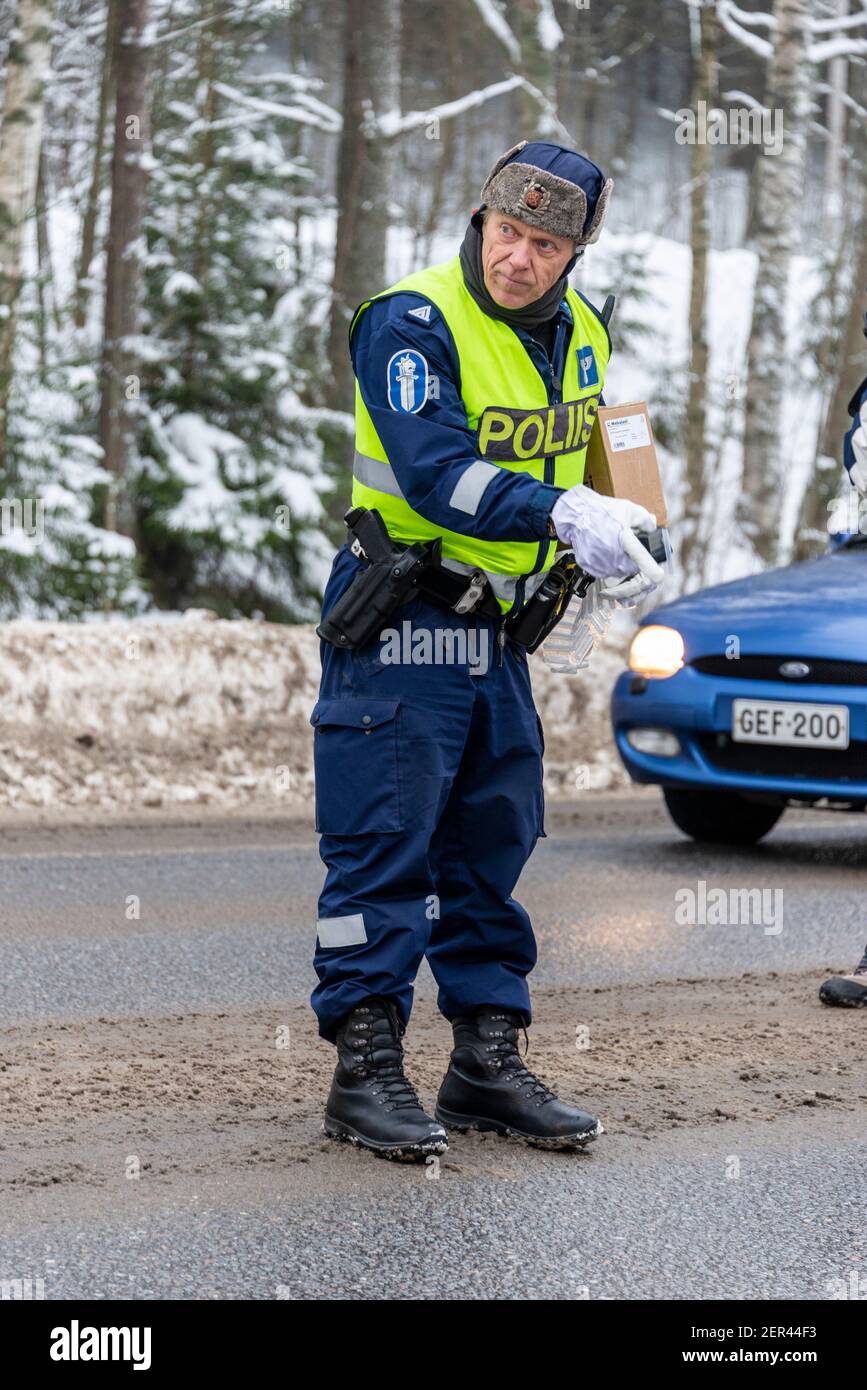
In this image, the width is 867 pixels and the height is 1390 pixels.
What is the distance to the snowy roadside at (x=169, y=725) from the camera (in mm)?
8828

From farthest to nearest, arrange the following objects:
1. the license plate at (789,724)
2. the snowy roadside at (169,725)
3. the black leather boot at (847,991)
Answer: the snowy roadside at (169,725)
the license plate at (789,724)
the black leather boot at (847,991)

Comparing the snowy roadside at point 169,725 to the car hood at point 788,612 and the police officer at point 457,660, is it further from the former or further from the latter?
the police officer at point 457,660

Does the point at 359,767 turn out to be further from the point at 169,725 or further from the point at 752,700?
the point at 169,725

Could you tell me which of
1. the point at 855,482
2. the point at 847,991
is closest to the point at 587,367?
the point at 855,482

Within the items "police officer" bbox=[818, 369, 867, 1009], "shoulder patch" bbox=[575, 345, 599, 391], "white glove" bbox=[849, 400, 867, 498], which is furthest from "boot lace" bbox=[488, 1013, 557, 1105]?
"white glove" bbox=[849, 400, 867, 498]

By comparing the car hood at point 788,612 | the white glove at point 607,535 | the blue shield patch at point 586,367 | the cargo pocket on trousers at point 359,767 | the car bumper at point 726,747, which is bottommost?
the car bumper at point 726,747

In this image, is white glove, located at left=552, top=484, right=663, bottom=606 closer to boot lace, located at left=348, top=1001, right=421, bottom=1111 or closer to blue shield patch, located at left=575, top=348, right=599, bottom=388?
blue shield patch, located at left=575, top=348, right=599, bottom=388

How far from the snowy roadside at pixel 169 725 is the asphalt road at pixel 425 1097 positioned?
182 cm

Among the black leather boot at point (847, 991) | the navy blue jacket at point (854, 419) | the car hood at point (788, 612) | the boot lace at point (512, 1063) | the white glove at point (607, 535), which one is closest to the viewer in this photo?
the white glove at point (607, 535)

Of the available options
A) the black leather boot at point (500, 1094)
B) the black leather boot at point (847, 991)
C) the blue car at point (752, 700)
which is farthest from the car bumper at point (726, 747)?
the black leather boot at point (500, 1094)

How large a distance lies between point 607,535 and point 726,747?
4.11 m

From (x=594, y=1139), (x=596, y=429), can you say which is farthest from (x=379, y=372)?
(x=594, y=1139)
